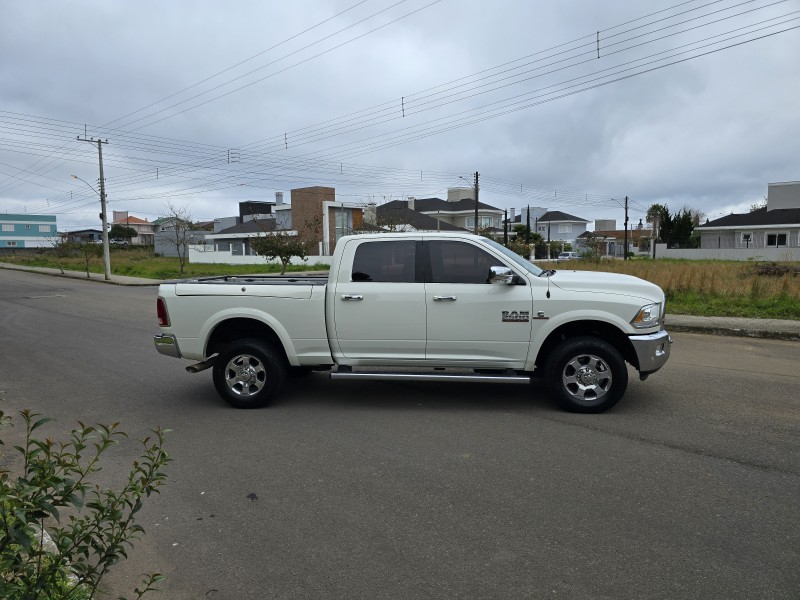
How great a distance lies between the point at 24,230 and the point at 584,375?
13955 cm

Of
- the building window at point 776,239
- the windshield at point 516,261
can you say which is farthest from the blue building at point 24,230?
Result: the windshield at point 516,261

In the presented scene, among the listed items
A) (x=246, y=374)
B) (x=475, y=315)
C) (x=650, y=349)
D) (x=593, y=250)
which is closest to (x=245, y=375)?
(x=246, y=374)

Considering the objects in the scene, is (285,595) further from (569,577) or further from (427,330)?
(427,330)

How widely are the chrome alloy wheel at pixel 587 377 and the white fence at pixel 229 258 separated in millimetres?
42573

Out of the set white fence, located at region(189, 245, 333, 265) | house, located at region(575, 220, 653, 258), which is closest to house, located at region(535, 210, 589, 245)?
house, located at region(575, 220, 653, 258)

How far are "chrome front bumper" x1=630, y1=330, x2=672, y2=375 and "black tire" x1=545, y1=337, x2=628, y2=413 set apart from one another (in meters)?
0.20

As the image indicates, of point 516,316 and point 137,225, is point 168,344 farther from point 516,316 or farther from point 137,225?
point 137,225

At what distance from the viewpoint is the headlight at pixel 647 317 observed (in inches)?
254

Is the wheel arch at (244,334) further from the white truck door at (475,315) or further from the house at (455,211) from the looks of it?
the house at (455,211)

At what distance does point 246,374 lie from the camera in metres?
7.05

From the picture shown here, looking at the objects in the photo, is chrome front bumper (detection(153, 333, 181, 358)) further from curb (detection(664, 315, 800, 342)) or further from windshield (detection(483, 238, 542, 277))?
curb (detection(664, 315, 800, 342))

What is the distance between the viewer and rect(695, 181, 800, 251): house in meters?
47.8

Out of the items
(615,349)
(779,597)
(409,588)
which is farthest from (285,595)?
(615,349)

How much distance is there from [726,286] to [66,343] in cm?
1620
